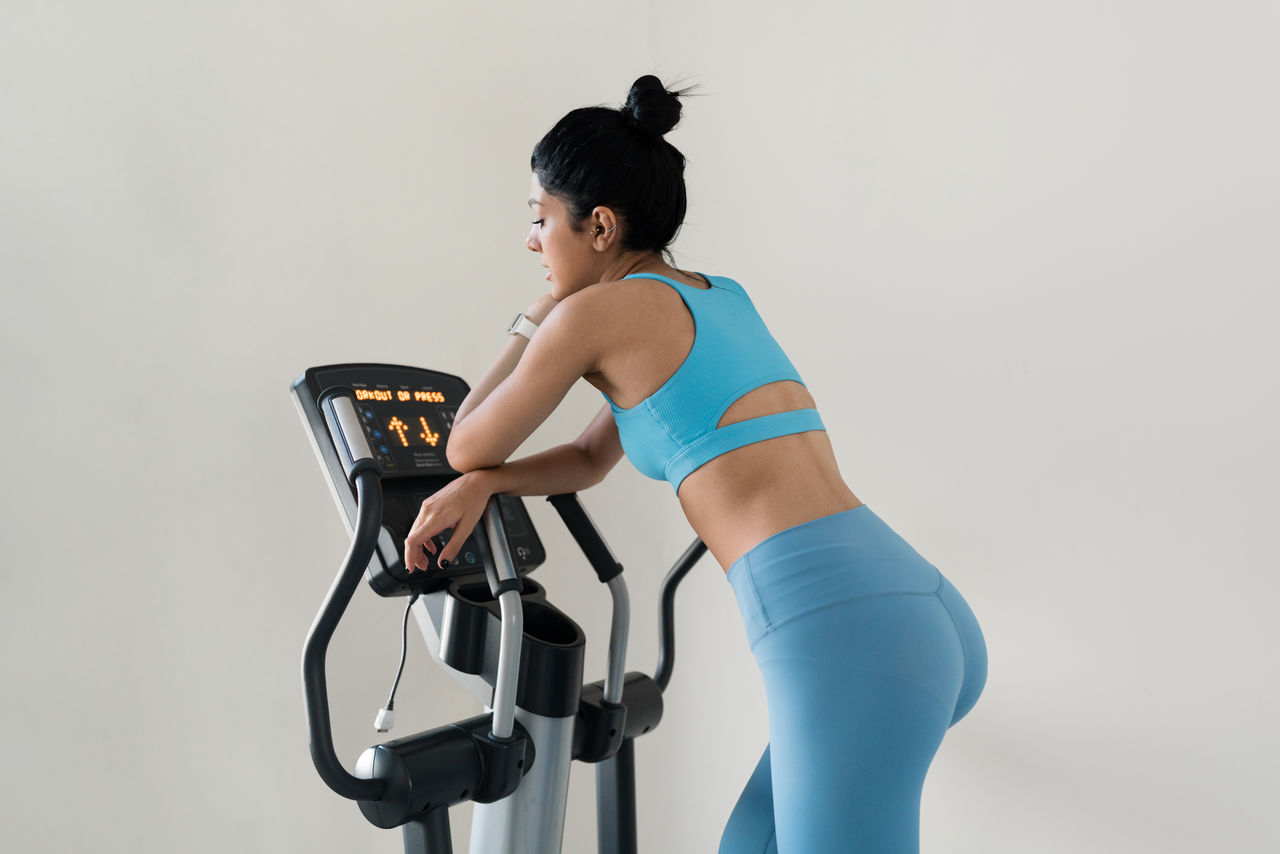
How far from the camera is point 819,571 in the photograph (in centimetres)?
124

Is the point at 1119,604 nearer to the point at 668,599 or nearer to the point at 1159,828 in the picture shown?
the point at 1159,828

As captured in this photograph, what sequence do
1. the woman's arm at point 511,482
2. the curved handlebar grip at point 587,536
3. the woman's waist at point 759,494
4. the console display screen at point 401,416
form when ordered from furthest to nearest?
the curved handlebar grip at point 587,536 < the console display screen at point 401,416 < the woman's arm at point 511,482 < the woman's waist at point 759,494

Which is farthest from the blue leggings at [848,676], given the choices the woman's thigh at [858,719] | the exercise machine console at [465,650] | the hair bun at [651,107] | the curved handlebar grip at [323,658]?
the hair bun at [651,107]

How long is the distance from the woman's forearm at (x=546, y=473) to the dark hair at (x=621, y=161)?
377mm

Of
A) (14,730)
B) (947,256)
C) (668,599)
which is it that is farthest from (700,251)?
(14,730)

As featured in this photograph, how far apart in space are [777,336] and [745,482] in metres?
1.14

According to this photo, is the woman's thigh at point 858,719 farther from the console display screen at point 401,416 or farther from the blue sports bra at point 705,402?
the console display screen at point 401,416

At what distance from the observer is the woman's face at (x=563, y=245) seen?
1495mm

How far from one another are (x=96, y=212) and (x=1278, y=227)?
7.21 feet

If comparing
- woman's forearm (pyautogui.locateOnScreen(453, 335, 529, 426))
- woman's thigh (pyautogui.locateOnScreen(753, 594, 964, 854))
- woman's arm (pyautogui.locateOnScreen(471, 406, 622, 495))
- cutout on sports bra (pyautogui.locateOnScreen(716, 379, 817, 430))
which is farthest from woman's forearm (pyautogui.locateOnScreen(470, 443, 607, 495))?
woman's thigh (pyautogui.locateOnScreen(753, 594, 964, 854))

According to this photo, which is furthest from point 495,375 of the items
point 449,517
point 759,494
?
point 759,494

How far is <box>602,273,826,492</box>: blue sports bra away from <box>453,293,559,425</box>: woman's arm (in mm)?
247

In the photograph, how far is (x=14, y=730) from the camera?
1.86m

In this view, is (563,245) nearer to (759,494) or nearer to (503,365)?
(503,365)
